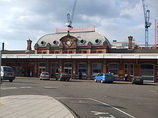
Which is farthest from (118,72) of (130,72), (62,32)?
(62,32)

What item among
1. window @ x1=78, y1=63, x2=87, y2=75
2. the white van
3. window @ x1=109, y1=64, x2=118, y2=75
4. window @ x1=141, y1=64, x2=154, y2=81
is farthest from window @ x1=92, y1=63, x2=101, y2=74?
the white van

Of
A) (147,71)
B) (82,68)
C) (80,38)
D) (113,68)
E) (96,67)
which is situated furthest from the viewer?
(80,38)

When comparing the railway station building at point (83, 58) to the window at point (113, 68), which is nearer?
the railway station building at point (83, 58)

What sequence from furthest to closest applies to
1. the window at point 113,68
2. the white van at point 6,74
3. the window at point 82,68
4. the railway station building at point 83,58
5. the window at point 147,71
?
the window at point 82,68, the window at point 113,68, the railway station building at point 83,58, the window at point 147,71, the white van at point 6,74

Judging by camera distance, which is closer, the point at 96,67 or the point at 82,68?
the point at 96,67

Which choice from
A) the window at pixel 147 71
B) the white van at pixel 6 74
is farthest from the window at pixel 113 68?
the white van at pixel 6 74

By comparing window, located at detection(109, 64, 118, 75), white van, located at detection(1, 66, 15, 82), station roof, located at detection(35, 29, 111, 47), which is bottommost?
white van, located at detection(1, 66, 15, 82)

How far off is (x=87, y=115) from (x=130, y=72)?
2993cm

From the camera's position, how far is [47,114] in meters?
7.15

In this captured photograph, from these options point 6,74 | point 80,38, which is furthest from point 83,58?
point 6,74

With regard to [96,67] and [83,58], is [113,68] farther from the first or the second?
[83,58]

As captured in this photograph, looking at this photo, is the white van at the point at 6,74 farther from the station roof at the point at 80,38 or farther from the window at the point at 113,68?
the station roof at the point at 80,38

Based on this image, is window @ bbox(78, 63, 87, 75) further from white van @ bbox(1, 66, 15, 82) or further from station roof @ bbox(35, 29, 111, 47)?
white van @ bbox(1, 66, 15, 82)

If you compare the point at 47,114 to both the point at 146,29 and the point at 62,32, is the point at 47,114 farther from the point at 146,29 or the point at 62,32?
the point at 146,29
